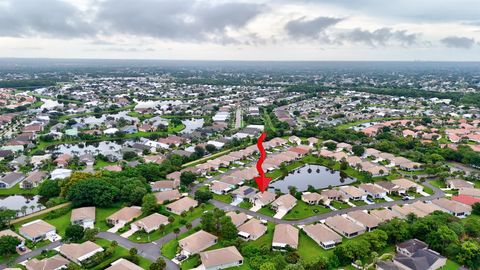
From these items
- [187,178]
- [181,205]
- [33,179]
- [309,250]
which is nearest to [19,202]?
[33,179]

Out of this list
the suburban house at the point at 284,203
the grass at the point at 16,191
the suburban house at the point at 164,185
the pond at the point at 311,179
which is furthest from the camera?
the pond at the point at 311,179

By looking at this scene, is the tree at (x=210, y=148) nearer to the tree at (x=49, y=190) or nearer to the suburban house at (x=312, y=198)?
the suburban house at (x=312, y=198)

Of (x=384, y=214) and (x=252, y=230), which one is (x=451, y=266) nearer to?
(x=384, y=214)

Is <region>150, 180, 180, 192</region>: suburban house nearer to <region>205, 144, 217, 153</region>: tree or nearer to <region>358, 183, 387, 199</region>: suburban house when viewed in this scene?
<region>205, 144, 217, 153</region>: tree

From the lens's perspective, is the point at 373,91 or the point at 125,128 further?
the point at 373,91

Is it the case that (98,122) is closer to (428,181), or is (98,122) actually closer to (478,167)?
(428,181)

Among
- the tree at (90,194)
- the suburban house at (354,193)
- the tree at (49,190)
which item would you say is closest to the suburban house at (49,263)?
the tree at (90,194)

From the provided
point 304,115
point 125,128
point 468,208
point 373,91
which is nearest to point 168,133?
point 125,128

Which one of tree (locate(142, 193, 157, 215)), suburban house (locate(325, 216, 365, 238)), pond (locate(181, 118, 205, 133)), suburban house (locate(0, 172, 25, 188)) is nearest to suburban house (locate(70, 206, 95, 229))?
tree (locate(142, 193, 157, 215))

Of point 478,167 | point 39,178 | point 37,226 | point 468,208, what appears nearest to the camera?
point 37,226
